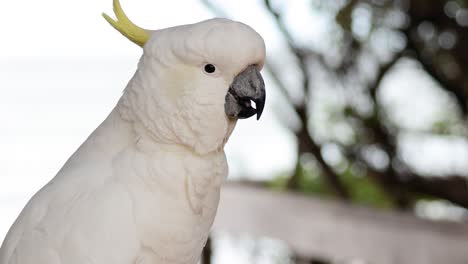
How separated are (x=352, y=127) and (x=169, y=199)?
5.67 ft

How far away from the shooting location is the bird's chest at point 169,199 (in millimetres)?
790

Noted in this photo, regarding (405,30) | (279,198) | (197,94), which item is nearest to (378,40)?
(405,30)

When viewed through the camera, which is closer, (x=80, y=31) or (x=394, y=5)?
(x=394, y=5)

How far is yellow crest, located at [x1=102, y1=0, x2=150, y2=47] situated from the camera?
2.66 feet

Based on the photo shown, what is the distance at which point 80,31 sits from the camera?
3135mm

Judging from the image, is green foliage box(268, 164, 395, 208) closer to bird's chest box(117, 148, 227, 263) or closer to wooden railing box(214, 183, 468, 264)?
wooden railing box(214, 183, 468, 264)

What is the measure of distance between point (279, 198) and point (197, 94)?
1.40m

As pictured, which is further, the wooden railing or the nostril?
the wooden railing

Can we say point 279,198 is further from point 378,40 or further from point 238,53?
point 238,53

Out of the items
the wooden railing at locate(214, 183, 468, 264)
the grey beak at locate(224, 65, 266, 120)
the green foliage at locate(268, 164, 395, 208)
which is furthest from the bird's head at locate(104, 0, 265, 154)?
the green foliage at locate(268, 164, 395, 208)

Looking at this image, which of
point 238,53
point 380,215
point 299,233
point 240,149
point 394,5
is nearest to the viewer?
point 238,53

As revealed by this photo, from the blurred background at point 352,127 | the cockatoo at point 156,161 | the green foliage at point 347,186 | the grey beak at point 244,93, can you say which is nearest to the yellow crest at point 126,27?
the cockatoo at point 156,161

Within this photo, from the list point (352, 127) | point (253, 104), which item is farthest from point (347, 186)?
point (253, 104)

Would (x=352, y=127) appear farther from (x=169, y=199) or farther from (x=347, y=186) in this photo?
(x=169, y=199)
